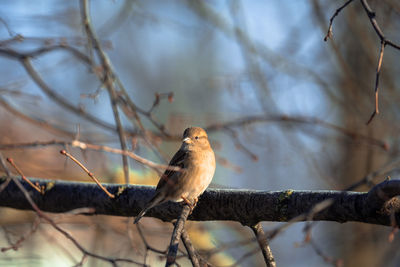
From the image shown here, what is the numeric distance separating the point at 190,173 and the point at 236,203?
1.12 m

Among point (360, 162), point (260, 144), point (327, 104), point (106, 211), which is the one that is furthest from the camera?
point (360, 162)

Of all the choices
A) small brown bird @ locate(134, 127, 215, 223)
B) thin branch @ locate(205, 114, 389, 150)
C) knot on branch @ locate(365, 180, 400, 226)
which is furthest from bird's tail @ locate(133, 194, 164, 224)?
knot on branch @ locate(365, 180, 400, 226)

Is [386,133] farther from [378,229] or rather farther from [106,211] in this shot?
[106,211]

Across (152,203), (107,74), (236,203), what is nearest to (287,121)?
(236,203)

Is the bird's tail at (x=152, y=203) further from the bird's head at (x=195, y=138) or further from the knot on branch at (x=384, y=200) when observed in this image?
the knot on branch at (x=384, y=200)

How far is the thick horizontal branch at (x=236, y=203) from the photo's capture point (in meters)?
2.50

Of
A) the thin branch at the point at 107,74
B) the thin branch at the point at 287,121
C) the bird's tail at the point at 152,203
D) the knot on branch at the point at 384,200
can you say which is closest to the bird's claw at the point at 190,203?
the bird's tail at the point at 152,203

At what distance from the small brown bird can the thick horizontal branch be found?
9 centimetres

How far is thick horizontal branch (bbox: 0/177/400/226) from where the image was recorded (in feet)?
8.20

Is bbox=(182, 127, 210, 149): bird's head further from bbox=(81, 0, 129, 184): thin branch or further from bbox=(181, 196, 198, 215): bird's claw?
bbox=(181, 196, 198, 215): bird's claw

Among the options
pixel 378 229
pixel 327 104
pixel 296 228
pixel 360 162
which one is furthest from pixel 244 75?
pixel 296 228

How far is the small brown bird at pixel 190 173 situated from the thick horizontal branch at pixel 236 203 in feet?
0.31

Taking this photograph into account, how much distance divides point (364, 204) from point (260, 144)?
299 centimetres

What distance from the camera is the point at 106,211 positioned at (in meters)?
3.74
